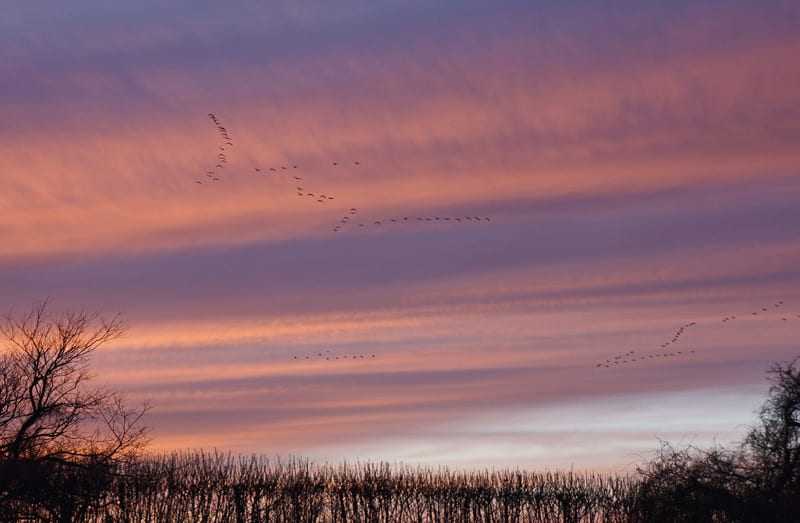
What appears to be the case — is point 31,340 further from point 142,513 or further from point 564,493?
point 564,493

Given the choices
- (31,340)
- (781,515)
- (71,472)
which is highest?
(31,340)

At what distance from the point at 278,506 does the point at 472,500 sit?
11.5 meters

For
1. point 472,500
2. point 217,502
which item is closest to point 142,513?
point 217,502

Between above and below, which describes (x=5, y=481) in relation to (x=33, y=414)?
below

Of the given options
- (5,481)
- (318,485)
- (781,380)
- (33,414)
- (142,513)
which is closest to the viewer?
(781,380)

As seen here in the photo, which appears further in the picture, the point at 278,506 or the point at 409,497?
the point at 409,497

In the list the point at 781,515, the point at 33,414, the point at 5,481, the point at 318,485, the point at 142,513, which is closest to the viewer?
the point at 781,515

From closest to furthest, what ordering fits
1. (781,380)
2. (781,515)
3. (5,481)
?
(781,515)
(781,380)
(5,481)

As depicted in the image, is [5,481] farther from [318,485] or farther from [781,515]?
[781,515]

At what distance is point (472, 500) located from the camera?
56656mm

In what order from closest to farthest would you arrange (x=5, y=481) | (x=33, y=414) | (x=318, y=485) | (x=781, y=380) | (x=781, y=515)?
(x=781, y=515)
(x=781, y=380)
(x=5, y=481)
(x=33, y=414)
(x=318, y=485)

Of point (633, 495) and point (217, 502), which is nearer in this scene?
point (217, 502)

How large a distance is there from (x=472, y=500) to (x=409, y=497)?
382 centimetres

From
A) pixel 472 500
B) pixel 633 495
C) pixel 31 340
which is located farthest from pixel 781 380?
pixel 31 340
